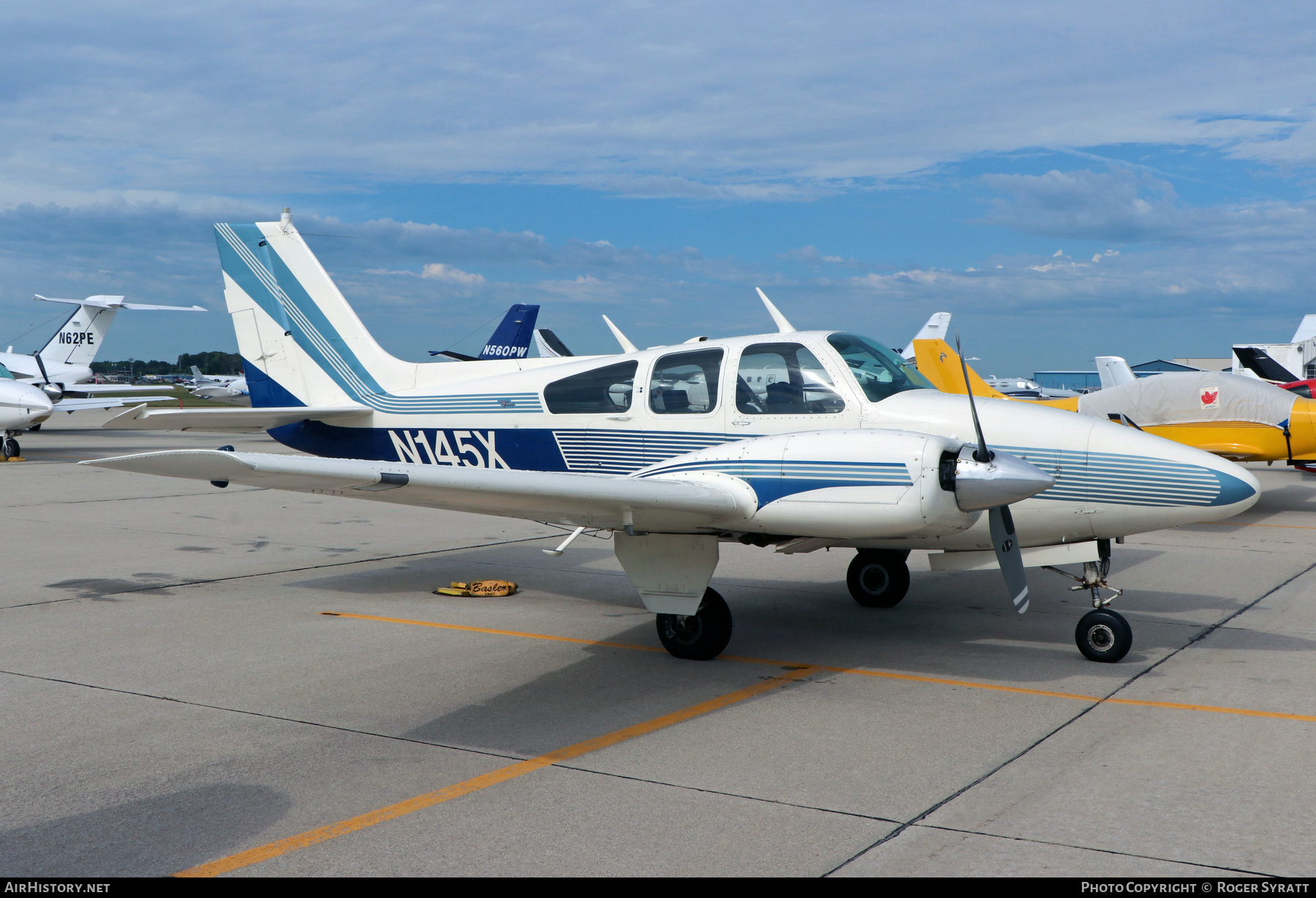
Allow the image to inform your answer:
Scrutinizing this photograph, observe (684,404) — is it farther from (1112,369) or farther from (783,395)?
(1112,369)

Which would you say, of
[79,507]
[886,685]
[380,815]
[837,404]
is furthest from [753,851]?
[79,507]

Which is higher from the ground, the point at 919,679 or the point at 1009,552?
the point at 1009,552

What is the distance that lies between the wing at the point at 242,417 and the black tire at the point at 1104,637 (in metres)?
6.21

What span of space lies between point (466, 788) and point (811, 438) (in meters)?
2.81

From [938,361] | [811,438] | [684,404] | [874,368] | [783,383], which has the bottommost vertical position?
[811,438]

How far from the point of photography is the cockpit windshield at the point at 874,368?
6879 millimetres

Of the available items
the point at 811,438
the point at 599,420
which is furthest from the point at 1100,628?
the point at 599,420

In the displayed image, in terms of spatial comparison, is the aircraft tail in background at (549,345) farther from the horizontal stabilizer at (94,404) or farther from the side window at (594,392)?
the side window at (594,392)

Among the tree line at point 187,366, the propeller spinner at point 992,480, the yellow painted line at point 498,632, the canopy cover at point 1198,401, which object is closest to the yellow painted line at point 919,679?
the yellow painted line at point 498,632

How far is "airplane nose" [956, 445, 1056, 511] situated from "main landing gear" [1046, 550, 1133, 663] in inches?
45.1

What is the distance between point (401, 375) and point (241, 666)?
3.49 m

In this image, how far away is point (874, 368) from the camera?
7047mm

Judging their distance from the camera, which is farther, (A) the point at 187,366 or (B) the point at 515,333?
(A) the point at 187,366

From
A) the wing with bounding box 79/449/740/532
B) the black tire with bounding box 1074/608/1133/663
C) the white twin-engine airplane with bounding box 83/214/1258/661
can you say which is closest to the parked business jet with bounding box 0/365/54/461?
the white twin-engine airplane with bounding box 83/214/1258/661
